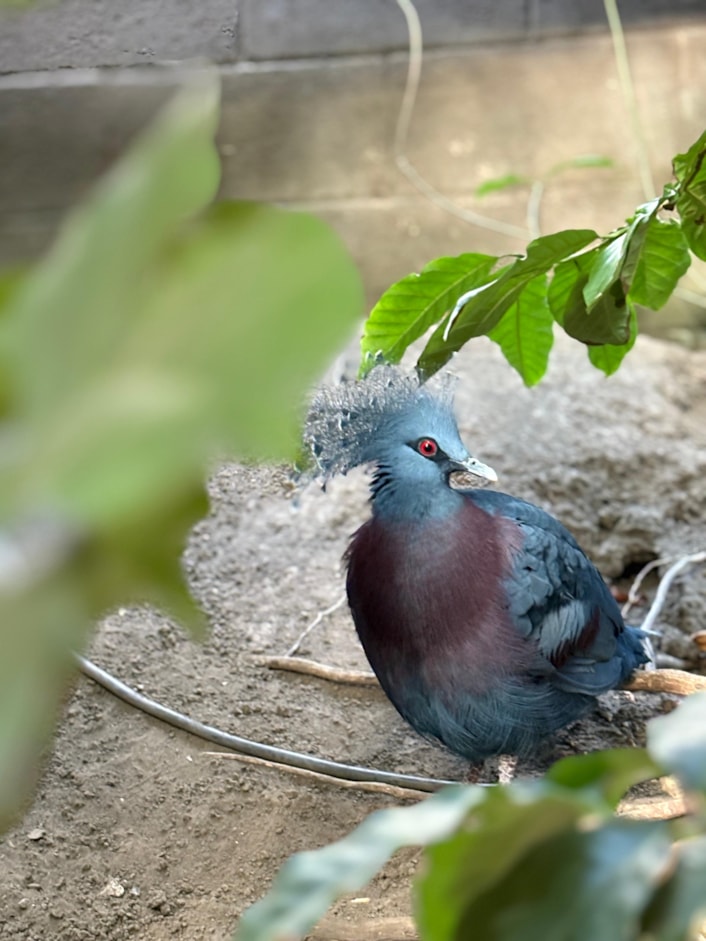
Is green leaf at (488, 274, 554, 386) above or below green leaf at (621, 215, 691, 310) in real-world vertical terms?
below

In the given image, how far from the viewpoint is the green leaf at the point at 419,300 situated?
1244 millimetres

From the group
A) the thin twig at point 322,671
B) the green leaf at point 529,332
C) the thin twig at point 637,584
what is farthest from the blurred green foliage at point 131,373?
the thin twig at point 637,584

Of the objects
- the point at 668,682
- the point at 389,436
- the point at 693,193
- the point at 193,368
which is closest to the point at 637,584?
the point at 668,682

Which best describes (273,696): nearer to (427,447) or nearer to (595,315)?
(427,447)

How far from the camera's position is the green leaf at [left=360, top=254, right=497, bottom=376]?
124cm

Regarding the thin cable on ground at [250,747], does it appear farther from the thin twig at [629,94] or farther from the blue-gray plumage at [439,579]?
the thin twig at [629,94]

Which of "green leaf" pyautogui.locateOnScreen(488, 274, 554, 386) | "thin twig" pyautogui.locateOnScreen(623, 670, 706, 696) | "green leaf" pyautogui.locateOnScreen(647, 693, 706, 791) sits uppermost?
"green leaf" pyautogui.locateOnScreen(647, 693, 706, 791)

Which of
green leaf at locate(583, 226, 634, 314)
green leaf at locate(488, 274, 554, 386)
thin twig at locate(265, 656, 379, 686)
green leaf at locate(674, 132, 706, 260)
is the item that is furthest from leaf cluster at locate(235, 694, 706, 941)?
Answer: thin twig at locate(265, 656, 379, 686)

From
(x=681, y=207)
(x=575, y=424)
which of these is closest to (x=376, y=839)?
(x=681, y=207)

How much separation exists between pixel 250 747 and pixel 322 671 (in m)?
0.29

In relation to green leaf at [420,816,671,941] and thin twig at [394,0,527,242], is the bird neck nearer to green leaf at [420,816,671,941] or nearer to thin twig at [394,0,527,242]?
green leaf at [420,816,671,941]

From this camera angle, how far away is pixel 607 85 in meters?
3.29

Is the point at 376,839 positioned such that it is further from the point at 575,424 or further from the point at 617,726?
the point at 575,424

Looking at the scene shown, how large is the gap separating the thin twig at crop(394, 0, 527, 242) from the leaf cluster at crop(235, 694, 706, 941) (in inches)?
123
